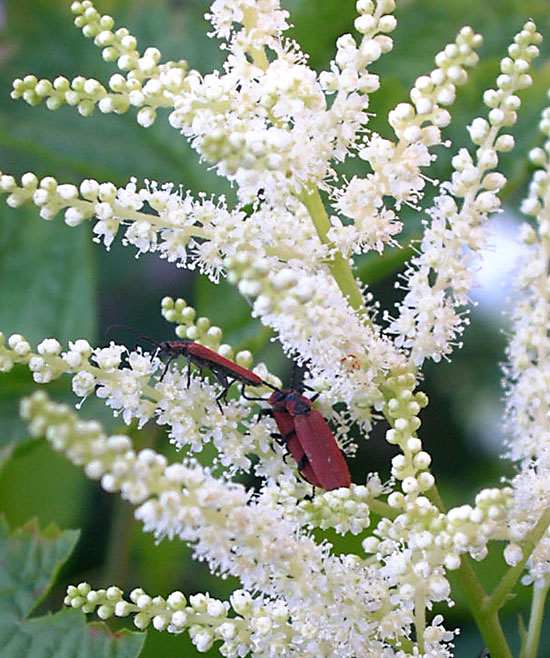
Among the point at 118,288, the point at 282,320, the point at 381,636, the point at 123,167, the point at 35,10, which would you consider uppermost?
the point at 35,10

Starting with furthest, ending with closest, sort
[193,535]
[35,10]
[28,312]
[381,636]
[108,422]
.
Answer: [35,10] < [28,312] < [108,422] < [381,636] < [193,535]

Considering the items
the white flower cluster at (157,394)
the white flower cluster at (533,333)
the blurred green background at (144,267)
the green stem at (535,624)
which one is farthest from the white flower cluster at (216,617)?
the blurred green background at (144,267)

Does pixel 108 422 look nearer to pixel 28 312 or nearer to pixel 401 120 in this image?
pixel 28 312

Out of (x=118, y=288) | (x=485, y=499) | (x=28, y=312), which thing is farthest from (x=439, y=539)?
(x=118, y=288)

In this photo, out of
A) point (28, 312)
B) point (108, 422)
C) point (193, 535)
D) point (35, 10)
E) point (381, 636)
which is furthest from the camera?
point (35, 10)

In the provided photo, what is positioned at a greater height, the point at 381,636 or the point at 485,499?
the point at 485,499

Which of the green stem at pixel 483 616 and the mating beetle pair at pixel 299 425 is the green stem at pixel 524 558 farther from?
the mating beetle pair at pixel 299 425

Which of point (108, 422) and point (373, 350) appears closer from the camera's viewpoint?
point (373, 350)
